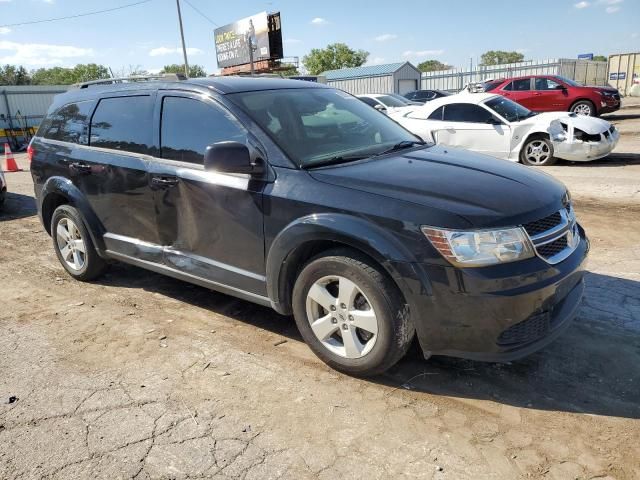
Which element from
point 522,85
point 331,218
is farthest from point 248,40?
point 331,218

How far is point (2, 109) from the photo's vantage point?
2464 centimetres

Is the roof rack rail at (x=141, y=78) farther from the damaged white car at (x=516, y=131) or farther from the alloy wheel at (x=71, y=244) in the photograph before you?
the damaged white car at (x=516, y=131)

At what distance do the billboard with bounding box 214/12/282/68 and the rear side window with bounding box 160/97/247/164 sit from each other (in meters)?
35.0

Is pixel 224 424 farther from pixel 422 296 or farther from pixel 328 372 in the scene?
pixel 422 296

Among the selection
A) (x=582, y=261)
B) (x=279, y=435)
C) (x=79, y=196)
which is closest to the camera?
(x=279, y=435)

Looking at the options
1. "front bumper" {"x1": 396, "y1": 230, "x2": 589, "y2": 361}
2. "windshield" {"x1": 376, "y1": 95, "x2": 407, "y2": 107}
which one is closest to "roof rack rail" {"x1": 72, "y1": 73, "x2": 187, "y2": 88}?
"front bumper" {"x1": 396, "y1": 230, "x2": 589, "y2": 361}

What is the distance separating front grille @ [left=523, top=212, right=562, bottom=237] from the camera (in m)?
2.86

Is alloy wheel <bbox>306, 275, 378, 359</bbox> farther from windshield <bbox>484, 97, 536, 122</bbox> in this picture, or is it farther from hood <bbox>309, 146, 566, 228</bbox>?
windshield <bbox>484, 97, 536, 122</bbox>

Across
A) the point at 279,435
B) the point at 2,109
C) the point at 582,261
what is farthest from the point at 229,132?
the point at 2,109

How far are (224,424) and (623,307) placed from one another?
3.12m

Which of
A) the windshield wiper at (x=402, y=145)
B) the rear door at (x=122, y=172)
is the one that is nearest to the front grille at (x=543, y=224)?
the windshield wiper at (x=402, y=145)

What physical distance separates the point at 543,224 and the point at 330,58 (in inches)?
3511

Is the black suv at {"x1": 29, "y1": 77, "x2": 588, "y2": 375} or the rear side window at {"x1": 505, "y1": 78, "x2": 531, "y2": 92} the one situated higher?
the rear side window at {"x1": 505, "y1": 78, "x2": 531, "y2": 92}

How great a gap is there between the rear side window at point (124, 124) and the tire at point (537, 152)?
8333 millimetres
